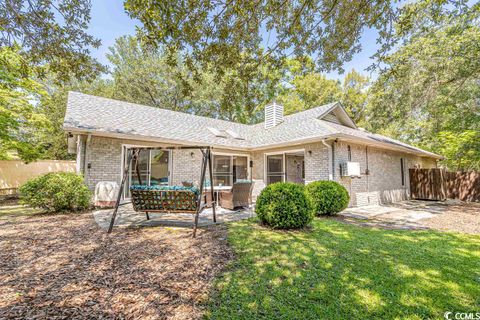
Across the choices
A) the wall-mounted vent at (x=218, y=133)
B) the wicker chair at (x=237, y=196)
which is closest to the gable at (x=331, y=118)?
the wall-mounted vent at (x=218, y=133)

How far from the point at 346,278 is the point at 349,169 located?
21.6 feet

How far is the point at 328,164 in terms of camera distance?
9.00 m

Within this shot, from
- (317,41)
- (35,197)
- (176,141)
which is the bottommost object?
(35,197)

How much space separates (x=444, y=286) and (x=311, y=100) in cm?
2306

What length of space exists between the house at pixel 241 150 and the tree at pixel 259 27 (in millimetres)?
3860

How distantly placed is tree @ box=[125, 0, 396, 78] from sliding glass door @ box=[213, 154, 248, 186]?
6.85 metres

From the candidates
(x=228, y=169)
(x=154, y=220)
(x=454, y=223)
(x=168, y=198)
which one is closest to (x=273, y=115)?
(x=228, y=169)

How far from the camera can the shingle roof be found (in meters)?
8.75

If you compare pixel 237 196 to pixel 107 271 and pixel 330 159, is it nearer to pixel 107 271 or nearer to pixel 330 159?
pixel 330 159

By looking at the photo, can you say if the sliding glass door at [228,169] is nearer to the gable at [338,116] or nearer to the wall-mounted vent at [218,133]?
the wall-mounted vent at [218,133]

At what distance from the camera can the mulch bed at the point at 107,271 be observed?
2334mm

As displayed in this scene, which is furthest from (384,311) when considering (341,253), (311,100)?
(311,100)

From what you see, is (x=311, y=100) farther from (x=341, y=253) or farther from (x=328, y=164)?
(x=341, y=253)

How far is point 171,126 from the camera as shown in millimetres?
11406
